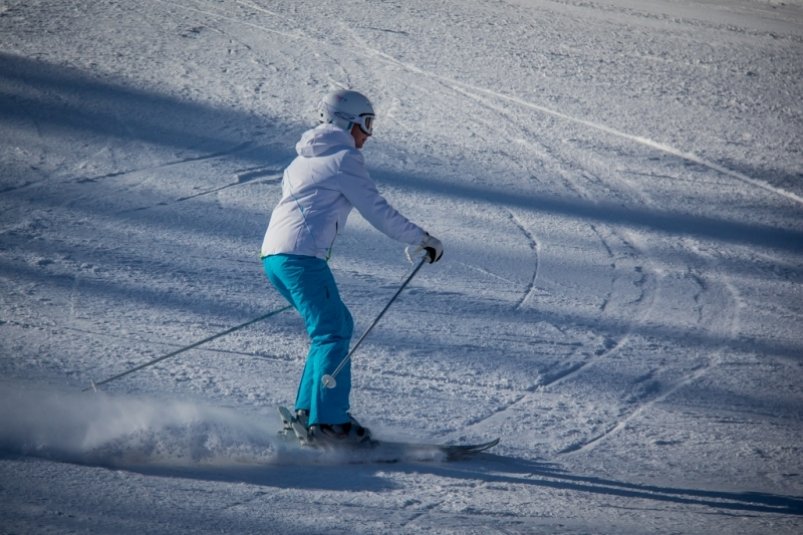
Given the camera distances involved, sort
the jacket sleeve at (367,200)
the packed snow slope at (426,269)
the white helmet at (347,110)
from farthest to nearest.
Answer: the white helmet at (347,110) → the jacket sleeve at (367,200) → the packed snow slope at (426,269)

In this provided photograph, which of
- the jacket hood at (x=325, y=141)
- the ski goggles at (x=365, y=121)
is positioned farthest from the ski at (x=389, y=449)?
the ski goggles at (x=365, y=121)

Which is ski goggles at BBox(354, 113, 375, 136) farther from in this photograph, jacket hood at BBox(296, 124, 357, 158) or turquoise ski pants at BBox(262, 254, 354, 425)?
turquoise ski pants at BBox(262, 254, 354, 425)

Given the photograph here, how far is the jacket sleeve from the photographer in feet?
17.8

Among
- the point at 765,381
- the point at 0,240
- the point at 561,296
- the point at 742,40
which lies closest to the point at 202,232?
the point at 0,240

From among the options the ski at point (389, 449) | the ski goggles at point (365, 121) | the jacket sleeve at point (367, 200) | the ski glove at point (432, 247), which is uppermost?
the ski goggles at point (365, 121)

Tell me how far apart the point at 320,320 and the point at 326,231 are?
19.5 inches

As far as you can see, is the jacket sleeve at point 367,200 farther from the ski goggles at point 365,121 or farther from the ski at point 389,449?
the ski at point 389,449

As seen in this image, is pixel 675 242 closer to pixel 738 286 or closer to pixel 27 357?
pixel 738 286

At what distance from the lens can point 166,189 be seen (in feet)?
31.8

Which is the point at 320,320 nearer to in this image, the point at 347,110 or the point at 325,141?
the point at 325,141

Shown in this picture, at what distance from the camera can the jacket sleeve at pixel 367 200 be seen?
5.43 metres

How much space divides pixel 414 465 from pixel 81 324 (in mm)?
2733

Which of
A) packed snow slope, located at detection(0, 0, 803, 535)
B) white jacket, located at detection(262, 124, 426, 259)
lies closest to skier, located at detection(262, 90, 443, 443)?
white jacket, located at detection(262, 124, 426, 259)

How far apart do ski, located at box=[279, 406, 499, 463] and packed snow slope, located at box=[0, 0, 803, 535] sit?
2.3 inches
